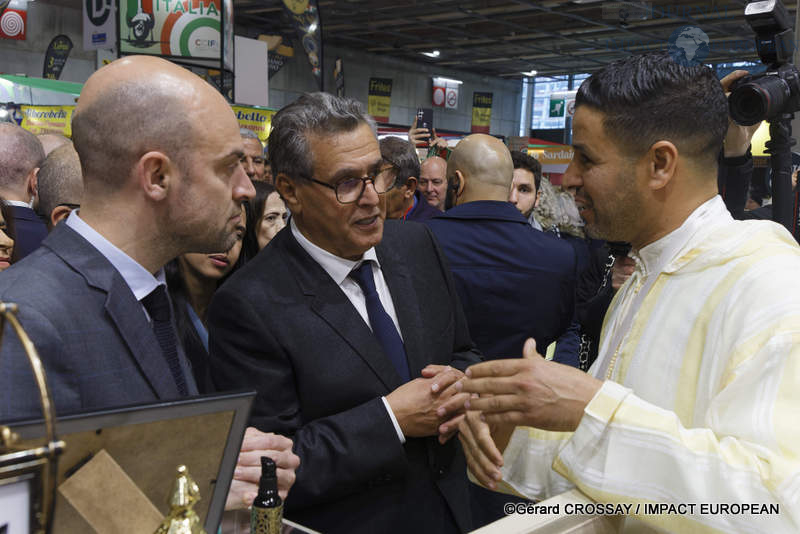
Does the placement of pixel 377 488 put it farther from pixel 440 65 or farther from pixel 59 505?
pixel 440 65

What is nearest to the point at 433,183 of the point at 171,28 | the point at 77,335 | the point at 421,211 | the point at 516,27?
the point at 421,211

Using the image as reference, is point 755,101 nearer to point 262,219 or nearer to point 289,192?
point 289,192

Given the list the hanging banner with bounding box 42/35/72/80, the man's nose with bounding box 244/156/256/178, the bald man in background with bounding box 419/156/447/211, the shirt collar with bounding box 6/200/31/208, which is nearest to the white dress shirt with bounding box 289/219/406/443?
the shirt collar with bounding box 6/200/31/208

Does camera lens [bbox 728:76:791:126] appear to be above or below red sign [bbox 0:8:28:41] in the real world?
below

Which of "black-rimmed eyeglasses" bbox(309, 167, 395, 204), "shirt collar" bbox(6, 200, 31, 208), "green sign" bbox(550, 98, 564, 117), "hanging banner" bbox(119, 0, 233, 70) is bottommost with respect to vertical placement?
"shirt collar" bbox(6, 200, 31, 208)

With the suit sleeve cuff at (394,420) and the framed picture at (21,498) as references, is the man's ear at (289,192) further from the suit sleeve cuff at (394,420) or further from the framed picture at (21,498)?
the framed picture at (21,498)

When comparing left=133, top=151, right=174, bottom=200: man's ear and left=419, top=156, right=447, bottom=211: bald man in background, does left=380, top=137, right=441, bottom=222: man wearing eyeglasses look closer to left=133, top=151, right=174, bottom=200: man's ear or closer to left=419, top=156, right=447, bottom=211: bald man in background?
left=419, top=156, right=447, bottom=211: bald man in background

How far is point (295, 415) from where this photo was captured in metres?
1.93

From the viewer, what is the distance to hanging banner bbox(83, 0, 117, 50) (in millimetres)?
8258

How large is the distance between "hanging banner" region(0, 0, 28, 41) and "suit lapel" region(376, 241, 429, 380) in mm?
15217

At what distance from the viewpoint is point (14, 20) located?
1468 centimetres

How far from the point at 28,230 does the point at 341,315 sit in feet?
6.29

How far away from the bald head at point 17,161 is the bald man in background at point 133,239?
260 centimetres

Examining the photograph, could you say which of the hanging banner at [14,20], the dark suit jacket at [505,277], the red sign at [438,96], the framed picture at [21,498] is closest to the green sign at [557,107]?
the red sign at [438,96]
